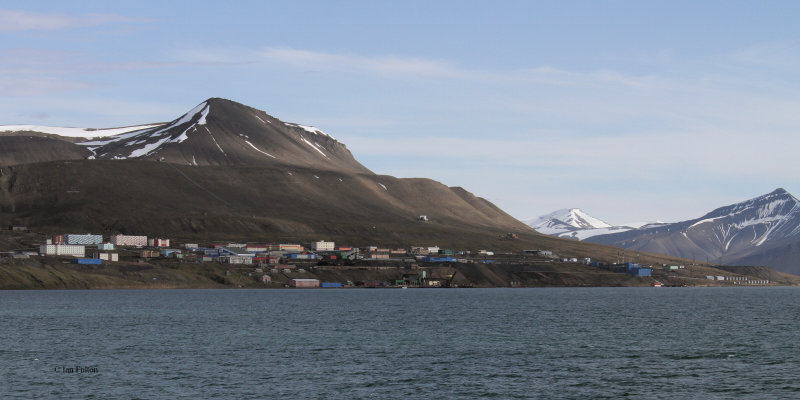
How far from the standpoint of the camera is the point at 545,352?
9775 centimetres

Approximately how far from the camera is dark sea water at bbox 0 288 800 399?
72938mm

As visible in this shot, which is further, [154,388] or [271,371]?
[271,371]

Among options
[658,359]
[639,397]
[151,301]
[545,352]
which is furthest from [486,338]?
[151,301]

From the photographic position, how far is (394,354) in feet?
315

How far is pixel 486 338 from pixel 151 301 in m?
103

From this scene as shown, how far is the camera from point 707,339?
11250 cm

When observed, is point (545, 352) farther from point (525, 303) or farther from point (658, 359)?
point (525, 303)

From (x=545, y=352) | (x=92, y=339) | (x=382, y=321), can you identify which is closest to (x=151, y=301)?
(x=382, y=321)

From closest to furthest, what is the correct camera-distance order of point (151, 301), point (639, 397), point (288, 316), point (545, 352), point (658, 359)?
point (639, 397), point (658, 359), point (545, 352), point (288, 316), point (151, 301)

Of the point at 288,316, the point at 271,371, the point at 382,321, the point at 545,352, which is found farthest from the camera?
the point at 288,316

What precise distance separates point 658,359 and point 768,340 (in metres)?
27.0

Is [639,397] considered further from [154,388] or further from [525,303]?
[525,303]

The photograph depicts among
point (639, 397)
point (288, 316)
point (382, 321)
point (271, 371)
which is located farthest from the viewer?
point (288, 316)

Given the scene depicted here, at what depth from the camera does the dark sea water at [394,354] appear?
72.9 meters
